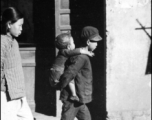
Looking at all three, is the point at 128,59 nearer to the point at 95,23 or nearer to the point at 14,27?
the point at 95,23

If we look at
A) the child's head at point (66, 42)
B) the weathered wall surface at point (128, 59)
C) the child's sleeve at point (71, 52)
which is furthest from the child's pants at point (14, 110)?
the weathered wall surface at point (128, 59)

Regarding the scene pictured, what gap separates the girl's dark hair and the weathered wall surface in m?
1.78

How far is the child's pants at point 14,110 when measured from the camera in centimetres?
422

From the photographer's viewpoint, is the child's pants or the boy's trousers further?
the boy's trousers

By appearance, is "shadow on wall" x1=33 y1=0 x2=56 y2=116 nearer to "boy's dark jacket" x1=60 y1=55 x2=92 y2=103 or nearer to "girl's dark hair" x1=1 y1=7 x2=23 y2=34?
"boy's dark jacket" x1=60 y1=55 x2=92 y2=103

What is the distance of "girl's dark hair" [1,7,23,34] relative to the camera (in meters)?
4.13

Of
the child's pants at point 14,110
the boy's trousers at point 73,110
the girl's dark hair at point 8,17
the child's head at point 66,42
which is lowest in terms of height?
the boy's trousers at point 73,110

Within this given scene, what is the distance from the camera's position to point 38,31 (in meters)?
6.54

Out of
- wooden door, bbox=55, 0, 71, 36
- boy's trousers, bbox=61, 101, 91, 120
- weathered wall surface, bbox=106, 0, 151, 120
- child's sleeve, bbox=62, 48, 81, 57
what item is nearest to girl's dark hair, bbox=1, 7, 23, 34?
child's sleeve, bbox=62, 48, 81, 57

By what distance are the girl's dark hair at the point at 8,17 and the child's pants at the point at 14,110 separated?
743mm

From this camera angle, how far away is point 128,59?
18.7ft

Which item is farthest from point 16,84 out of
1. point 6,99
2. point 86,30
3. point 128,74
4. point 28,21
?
point 28,21

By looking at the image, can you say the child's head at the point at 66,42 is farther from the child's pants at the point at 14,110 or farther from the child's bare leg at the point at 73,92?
the child's pants at the point at 14,110

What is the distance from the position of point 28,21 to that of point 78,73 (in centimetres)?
213
